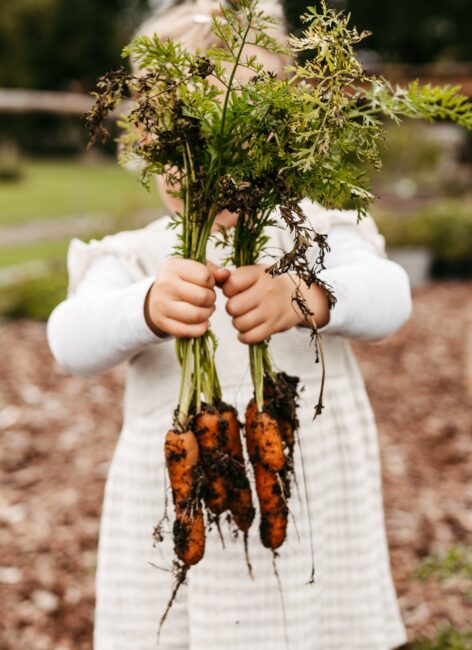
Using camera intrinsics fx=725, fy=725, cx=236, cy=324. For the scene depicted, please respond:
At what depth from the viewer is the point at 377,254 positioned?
185 centimetres

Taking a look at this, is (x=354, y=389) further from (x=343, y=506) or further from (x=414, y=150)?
(x=414, y=150)

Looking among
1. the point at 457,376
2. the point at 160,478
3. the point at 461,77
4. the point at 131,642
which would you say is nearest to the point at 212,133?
the point at 160,478

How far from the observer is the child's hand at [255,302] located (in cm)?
141

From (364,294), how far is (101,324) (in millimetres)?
586

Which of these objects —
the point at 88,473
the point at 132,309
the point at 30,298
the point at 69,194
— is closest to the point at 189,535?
the point at 132,309

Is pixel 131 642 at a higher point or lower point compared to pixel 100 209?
lower

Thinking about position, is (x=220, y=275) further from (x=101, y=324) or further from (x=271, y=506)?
(x=271, y=506)

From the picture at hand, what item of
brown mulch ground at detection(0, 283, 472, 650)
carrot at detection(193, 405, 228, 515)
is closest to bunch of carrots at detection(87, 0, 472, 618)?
carrot at detection(193, 405, 228, 515)

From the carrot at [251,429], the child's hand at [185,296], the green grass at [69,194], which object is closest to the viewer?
the child's hand at [185,296]

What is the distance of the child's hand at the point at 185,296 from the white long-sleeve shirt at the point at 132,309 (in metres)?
0.08

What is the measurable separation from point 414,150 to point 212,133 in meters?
15.4

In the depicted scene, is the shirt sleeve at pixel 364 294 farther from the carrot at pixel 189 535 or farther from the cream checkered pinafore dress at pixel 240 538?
the carrot at pixel 189 535

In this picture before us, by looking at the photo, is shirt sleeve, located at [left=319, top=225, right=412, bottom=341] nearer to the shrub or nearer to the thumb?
the thumb

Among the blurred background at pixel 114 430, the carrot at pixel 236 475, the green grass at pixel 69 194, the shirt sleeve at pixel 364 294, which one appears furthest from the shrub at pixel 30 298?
the carrot at pixel 236 475
